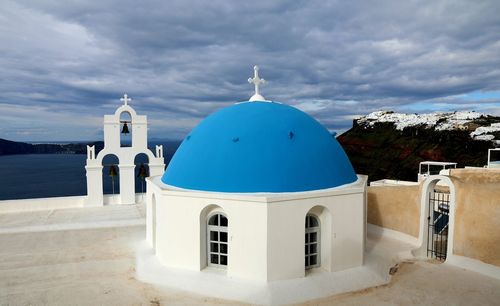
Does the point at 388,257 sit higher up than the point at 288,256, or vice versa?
the point at 288,256

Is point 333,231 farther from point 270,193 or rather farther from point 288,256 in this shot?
point 270,193

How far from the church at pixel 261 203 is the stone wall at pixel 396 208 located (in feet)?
14.8

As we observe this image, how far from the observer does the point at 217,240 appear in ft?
32.0

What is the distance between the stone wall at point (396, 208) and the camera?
1380 centimetres

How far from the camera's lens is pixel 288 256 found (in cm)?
907

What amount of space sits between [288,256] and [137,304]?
4.05 m

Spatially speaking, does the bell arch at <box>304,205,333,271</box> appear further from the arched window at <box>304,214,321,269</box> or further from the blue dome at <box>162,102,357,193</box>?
the blue dome at <box>162,102,357,193</box>

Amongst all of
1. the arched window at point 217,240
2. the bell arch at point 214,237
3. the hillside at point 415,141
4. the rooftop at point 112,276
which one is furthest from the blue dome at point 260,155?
the hillside at point 415,141

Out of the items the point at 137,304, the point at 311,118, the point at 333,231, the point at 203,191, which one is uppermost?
the point at 311,118

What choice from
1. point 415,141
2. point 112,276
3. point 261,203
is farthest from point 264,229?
point 415,141

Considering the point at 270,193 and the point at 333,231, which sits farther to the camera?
the point at 333,231

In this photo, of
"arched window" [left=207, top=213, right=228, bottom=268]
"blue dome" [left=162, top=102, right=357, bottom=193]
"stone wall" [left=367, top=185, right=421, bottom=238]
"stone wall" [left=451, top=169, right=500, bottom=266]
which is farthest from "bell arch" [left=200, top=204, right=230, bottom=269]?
"stone wall" [left=367, top=185, right=421, bottom=238]

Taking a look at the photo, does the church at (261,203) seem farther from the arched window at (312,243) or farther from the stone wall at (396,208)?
the stone wall at (396,208)

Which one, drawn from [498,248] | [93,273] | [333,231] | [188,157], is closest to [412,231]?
[498,248]
